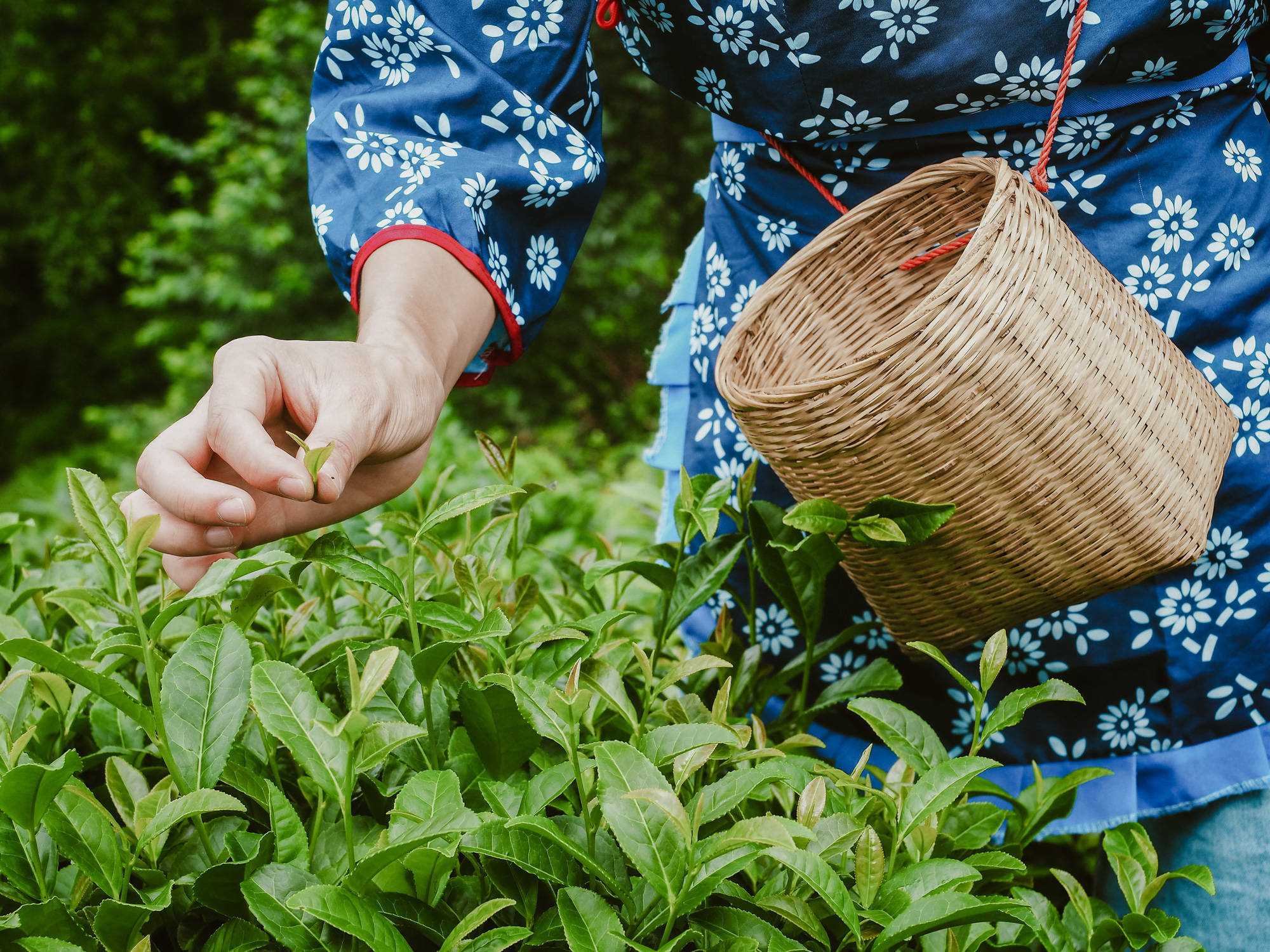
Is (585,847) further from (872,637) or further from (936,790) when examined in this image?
(872,637)

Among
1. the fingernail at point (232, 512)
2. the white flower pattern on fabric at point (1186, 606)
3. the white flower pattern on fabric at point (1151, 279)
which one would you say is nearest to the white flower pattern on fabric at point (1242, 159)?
the white flower pattern on fabric at point (1151, 279)

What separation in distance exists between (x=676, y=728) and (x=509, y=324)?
469 millimetres

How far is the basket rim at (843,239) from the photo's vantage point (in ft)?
2.32

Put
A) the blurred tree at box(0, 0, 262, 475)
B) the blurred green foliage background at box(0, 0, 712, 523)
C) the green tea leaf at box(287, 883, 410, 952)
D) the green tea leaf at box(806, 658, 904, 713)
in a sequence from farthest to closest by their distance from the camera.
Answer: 1. the blurred tree at box(0, 0, 262, 475)
2. the blurred green foliage background at box(0, 0, 712, 523)
3. the green tea leaf at box(806, 658, 904, 713)
4. the green tea leaf at box(287, 883, 410, 952)

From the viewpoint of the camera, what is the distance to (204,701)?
599 millimetres

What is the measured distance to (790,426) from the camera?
77 centimetres

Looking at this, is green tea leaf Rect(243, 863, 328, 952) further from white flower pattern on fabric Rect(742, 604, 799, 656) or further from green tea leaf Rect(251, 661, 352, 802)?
white flower pattern on fabric Rect(742, 604, 799, 656)

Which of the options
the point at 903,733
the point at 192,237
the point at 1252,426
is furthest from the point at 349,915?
the point at 192,237

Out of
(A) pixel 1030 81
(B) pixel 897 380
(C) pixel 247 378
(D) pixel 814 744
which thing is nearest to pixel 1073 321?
(B) pixel 897 380

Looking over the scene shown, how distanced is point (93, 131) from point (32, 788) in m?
10.7

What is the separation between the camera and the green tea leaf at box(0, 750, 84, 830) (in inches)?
20.5

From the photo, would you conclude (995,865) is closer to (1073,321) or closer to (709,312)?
(1073,321)

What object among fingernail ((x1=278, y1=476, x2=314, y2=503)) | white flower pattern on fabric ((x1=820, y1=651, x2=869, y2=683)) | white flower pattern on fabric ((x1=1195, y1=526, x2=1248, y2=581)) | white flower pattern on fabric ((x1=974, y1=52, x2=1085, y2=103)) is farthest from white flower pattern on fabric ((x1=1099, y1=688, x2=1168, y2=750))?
fingernail ((x1=278, y1=476, x2=314, y2=503))

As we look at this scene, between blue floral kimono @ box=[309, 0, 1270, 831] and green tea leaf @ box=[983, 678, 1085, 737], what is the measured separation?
0.31 m
